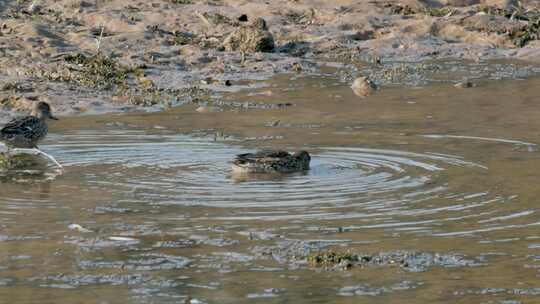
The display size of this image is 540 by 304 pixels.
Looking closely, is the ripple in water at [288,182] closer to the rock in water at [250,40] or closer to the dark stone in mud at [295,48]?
the rock in water at [250,40]

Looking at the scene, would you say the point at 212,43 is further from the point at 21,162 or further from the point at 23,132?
the point at 21,162

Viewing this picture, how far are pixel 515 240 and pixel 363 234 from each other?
44.2 inches

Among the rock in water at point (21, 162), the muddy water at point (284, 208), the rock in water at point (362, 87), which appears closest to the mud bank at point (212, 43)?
the rock in water at point (362, 87)

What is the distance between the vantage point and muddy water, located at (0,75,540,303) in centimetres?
857

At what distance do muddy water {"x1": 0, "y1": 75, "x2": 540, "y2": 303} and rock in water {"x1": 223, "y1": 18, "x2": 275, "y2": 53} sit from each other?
359 centimetres

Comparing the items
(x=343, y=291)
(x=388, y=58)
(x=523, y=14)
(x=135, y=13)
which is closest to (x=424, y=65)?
(x=388, y=58)

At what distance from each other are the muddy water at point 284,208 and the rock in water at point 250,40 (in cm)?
359

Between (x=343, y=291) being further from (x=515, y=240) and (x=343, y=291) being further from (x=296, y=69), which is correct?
(x=296, y=69)

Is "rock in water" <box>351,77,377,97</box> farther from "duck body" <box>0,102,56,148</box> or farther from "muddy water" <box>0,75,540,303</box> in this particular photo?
"duck body" <box>0,102,56,148</box>

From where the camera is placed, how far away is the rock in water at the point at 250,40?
20766 millimetres

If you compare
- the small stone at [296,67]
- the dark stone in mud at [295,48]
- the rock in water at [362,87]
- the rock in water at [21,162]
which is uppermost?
the dark stone in mud at [295,48]

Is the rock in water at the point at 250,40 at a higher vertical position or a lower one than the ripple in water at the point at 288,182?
higher

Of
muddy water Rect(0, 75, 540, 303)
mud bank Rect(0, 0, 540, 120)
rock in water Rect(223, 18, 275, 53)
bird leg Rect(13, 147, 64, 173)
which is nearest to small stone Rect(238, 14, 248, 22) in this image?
mud bank Rect(0, 0, 540, 120)

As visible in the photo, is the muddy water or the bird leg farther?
the bird leg
